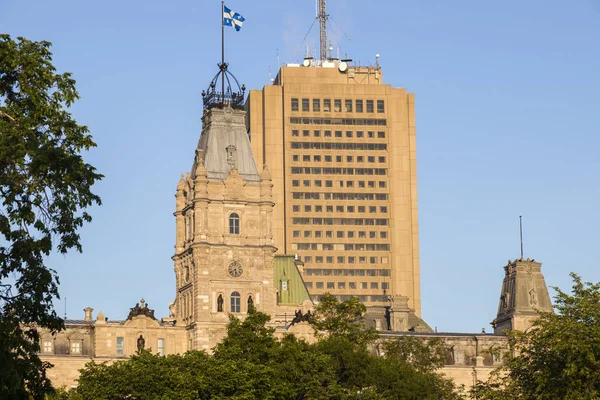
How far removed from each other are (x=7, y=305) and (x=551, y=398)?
49112 millimetres

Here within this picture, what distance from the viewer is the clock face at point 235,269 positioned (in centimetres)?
16975

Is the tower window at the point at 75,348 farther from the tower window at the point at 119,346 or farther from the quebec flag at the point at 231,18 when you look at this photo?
the quebec flag at the point at 231,18

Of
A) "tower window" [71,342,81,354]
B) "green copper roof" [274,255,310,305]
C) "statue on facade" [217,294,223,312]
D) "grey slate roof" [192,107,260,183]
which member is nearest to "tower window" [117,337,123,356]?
"tower window" [71,342,81,354]

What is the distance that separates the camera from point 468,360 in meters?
185

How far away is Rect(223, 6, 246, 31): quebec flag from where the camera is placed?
179 metres

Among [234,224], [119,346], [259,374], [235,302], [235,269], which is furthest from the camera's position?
[234,224]

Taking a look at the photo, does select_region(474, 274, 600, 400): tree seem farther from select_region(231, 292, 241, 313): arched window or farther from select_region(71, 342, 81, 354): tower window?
select_region(71, 342, 81, 354): tower window

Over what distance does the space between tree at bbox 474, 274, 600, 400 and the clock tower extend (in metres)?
63.4

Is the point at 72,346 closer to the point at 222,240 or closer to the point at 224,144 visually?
the point at 222,240

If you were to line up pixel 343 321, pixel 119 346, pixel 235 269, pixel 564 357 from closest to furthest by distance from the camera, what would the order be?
1. pixel 564 357
2. pixel 343 321
3. pixel 235 269
4. pixel 119 346

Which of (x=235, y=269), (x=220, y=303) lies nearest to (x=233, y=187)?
(x=235, y=269)

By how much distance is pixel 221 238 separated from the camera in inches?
6698

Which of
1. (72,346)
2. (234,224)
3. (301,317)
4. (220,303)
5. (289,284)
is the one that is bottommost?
(72,346)

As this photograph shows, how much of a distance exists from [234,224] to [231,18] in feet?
88.8
